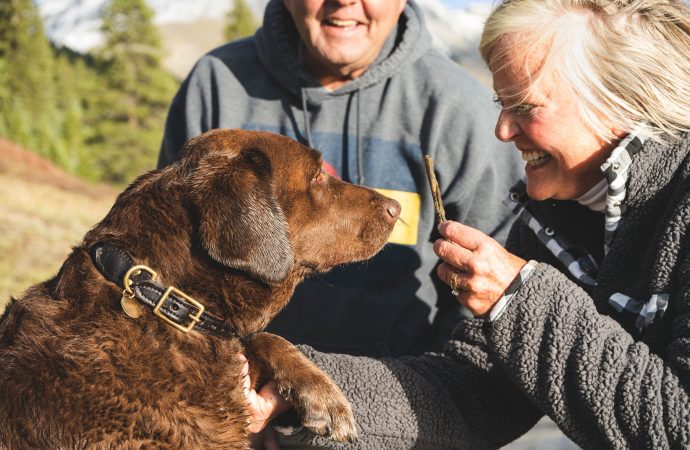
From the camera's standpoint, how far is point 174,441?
2678 mm

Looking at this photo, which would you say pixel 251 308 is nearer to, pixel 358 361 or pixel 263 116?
pixel 358 361

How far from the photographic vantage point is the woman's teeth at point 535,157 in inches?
124

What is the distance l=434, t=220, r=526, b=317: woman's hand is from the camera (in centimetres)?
270

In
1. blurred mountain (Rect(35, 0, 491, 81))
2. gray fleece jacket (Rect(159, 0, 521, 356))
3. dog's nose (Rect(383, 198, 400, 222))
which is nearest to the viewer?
dog's nose (Rect(383, 198, 400, 222))

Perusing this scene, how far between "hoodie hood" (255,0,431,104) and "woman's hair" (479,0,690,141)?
1.31 m

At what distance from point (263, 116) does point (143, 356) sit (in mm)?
1966

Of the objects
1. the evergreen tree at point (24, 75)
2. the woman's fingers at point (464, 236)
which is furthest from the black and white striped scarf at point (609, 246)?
the evergreen tree at point (24, 75)

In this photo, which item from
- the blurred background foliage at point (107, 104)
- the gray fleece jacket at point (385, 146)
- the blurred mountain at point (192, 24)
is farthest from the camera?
the blurred mountain at point (192, 24)

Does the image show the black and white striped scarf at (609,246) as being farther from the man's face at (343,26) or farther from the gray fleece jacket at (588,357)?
the man's face at (343,26)

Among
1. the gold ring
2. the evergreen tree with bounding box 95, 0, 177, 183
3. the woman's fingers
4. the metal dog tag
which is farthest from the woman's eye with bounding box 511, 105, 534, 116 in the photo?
the evergreen tree with bounding box 95, 0, 177, 183

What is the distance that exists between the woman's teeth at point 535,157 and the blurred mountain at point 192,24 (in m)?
50.0

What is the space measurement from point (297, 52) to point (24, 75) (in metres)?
18.2

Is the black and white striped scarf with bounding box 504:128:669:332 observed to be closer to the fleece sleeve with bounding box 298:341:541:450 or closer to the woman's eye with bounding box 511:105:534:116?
the woman's eye with bounding box 511:105:534:116

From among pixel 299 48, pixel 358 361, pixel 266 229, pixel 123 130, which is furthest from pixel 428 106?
pixel 123 130
